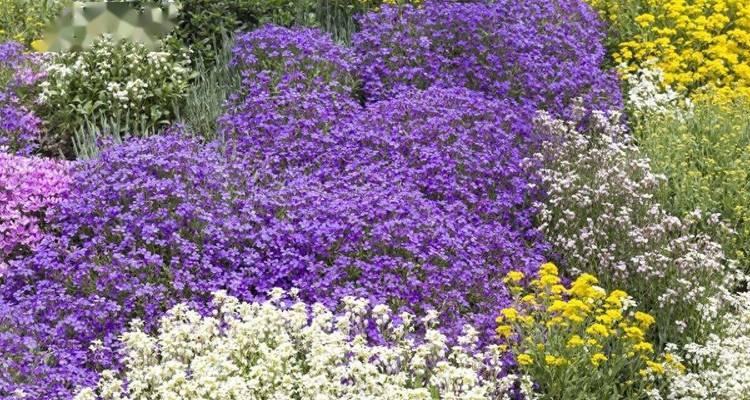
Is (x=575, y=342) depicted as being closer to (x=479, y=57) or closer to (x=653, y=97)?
(x=479, y=57)

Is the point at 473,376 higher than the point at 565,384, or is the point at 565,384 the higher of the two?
the point at 473,376

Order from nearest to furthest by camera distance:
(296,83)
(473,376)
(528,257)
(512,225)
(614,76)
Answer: (473,376), (528,257), (512,225), (296,83), (614,76)

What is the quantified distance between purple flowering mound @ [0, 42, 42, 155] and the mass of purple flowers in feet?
0.33

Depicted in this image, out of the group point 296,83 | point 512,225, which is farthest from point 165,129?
point 512,225

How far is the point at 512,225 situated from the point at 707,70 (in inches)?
125

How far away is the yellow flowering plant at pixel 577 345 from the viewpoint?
552cm

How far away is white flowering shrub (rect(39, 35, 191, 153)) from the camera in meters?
7.89

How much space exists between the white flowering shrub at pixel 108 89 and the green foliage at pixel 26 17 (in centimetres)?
190

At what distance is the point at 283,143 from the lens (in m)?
7.27

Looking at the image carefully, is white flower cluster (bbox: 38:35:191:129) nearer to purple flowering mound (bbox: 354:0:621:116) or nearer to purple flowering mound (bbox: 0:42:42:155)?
purple flowering mound (bbox: 0:42:42:155)

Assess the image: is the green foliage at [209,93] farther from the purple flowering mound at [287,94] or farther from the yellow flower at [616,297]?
the yellow flower at [616,297]

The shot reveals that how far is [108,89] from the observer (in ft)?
26.0

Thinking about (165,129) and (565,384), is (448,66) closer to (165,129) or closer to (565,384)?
(165,129)

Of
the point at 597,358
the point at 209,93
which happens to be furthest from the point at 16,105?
the point at 597,358
